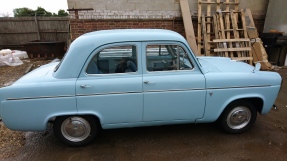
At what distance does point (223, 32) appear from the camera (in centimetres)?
694

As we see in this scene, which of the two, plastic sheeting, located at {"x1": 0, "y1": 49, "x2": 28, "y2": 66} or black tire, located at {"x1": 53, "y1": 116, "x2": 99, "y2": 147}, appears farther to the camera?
plastic sheeting, located at {"x1": 0, "y1": 49, "x2": 28, "y2": 66}

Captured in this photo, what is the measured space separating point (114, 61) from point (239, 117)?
2.15m

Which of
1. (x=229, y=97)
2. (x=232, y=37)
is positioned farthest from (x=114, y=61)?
(x=232, y=37)

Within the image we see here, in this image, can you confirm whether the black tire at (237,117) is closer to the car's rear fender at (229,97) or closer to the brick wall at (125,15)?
the car's rear fender at (229,97)

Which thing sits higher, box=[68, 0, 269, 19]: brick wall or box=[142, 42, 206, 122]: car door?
box=[68, 0, 269, 19]: brick wall

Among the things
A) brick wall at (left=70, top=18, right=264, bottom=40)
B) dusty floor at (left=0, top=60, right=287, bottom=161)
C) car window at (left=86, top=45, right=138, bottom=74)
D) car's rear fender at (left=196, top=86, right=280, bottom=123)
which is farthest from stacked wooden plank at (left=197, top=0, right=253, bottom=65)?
car window at (left=86, top=45, right=138, bottom=74)

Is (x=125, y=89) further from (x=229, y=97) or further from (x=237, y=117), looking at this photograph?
(x=237, y=117)

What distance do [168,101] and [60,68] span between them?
5.07ft

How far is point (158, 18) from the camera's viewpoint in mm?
7184

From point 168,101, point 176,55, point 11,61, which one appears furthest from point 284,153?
point 11,61

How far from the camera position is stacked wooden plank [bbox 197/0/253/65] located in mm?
6785

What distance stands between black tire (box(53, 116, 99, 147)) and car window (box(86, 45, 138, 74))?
0.72 metres

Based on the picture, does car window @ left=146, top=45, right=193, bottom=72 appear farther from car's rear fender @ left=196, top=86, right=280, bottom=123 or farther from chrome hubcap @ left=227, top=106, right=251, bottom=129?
chrome hubcap @ left=227, top=106, right=251, bottom=129

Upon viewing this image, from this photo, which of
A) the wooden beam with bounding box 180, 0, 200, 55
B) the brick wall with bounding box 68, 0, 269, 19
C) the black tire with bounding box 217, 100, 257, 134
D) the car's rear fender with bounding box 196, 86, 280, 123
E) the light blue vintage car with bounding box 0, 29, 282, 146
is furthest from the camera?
the wooden beam with bounding box 180, 0, 200, 55
